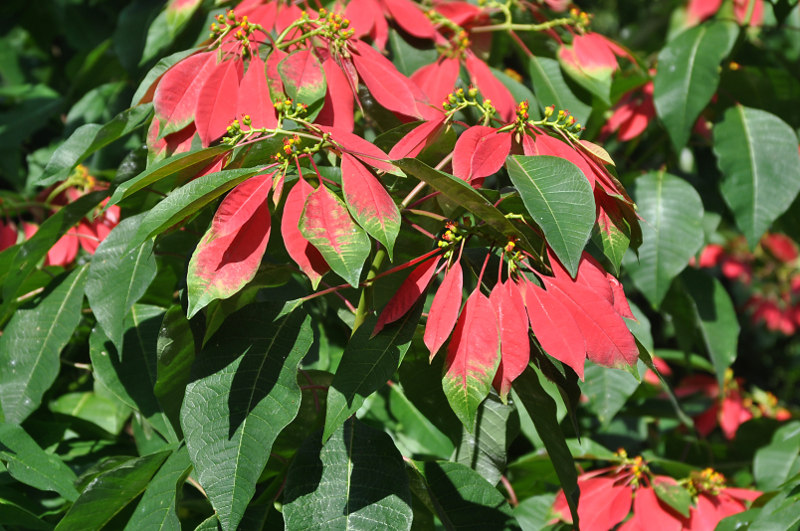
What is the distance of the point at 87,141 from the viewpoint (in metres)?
0.98

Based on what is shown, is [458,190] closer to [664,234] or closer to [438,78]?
[438,78]

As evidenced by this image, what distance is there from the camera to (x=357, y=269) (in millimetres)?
634

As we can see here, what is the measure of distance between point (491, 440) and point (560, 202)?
0.37 meters

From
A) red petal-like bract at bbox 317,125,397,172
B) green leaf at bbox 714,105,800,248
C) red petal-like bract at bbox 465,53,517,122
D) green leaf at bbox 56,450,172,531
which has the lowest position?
green leaf at bbox 56,450,172,531

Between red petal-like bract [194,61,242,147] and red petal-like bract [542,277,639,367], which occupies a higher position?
red petal-like bract [194,61,242,147]

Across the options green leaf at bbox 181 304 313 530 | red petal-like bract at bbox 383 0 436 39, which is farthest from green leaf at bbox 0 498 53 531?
red petal-like bract at bbox 383 0 436 39

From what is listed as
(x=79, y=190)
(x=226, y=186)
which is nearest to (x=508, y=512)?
(x=226, y=186)

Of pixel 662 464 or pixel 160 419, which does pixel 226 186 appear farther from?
pixel 662 464

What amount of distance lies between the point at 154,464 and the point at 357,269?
368 millimetres

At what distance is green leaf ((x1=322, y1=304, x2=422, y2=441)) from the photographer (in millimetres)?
696

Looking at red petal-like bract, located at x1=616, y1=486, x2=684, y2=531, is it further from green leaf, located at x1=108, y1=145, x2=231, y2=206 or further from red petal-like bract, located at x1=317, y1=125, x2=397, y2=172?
green leaf, located at x1=108, y1=145, x2=231, y2=206

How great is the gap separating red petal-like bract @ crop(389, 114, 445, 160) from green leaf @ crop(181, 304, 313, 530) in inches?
7.8

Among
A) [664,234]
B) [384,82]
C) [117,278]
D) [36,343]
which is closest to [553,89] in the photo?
[664,234]

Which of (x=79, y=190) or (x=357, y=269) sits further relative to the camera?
(x=79, y=190)
